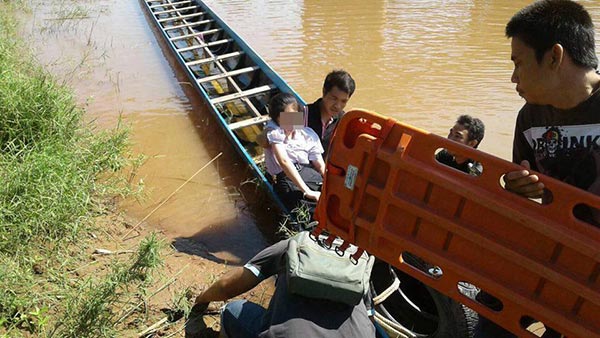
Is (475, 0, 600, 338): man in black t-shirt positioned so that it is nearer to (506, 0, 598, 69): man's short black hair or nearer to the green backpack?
(506, 0, 598, 69): man's short black hair

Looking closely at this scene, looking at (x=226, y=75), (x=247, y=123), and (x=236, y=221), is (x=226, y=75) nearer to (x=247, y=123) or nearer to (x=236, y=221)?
(x=247, y=123)

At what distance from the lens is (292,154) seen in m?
3.51

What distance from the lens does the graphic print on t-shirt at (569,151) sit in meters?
1.60

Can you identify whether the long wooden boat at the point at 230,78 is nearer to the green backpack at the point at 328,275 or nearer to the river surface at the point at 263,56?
the river surface at the point at 263,56

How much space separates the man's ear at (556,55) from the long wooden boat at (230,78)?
215 cm

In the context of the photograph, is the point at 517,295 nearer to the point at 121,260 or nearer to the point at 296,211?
the point at 296,211

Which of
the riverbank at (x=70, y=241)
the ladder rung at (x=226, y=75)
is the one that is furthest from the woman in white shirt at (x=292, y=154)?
the ladder rung at (x=226, y=75)

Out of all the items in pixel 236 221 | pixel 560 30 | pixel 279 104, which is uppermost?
pixel 560 30

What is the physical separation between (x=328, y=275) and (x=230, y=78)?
4.42 meters

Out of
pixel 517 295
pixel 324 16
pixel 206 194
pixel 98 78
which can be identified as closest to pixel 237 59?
pixel 98 78

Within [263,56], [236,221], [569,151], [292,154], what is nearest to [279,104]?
[292,154]

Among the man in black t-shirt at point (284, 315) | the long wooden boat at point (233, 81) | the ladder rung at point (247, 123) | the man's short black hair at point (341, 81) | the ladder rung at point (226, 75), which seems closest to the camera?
the man in black t-shirt at point (284, 315)

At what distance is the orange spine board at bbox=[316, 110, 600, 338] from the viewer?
1.32 meters

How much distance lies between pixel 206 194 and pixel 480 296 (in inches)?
110
